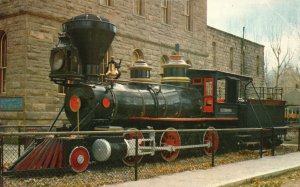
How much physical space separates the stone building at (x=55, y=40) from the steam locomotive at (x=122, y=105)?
463cm

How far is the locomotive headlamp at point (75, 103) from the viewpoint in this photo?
1014cm

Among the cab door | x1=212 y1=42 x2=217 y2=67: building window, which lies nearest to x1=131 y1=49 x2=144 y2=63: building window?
the cab door

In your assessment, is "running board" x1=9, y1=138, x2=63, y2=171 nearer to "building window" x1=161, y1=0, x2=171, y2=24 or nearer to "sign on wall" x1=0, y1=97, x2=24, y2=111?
"sign on wall" x1=0, y1=97, x2=24, y2=111

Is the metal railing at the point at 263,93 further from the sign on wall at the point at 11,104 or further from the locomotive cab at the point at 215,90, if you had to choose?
the sign on wall at the point at 11,104

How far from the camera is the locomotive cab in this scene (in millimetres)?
13383

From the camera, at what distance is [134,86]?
1166cm

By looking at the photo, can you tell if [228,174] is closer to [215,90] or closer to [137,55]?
[215,90]

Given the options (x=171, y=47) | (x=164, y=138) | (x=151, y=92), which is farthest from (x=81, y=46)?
(x=171, y=47)

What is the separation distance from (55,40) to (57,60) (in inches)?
266

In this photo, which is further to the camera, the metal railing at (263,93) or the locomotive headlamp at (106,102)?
the metal railing at (263,93)

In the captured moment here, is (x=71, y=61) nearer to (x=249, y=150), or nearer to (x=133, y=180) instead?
(x=133, y=180)

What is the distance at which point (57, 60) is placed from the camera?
964cm

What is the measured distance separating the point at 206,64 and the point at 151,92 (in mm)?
15049

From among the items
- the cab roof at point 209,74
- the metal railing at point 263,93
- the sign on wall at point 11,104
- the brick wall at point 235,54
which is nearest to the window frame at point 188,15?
the brick wall at point 235,54
